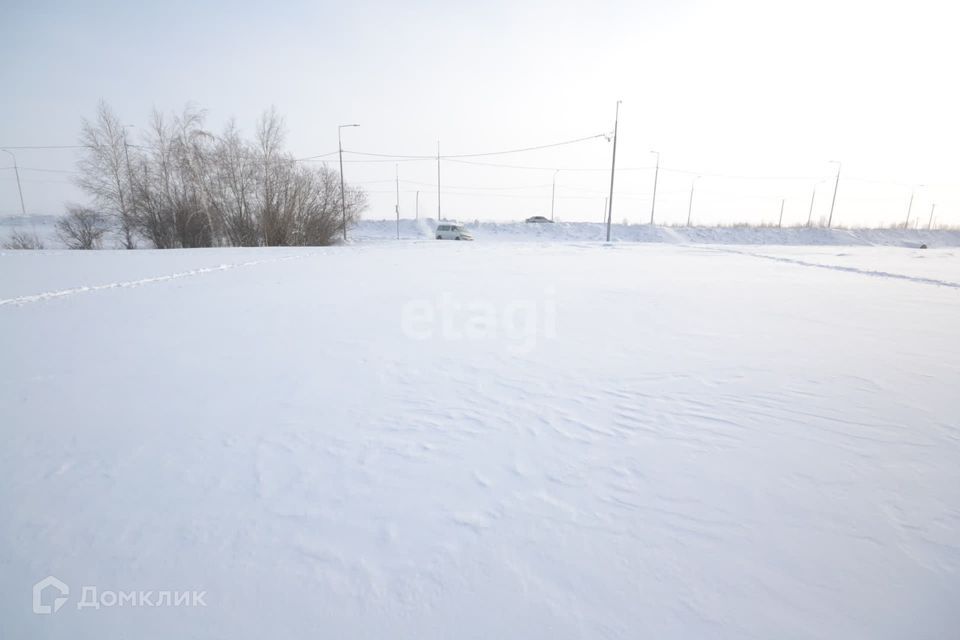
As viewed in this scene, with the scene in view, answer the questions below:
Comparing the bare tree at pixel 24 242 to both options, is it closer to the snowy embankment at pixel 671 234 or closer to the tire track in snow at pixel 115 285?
the tire track in snow at pixel 115 285

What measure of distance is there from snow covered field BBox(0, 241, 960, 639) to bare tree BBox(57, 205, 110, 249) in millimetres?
25567

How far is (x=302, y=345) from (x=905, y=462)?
5.39 m

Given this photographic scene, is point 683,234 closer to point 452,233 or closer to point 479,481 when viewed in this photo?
point 452,233

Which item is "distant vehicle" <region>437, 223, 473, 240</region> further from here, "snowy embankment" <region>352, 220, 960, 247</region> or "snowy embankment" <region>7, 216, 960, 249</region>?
"snowy embankment" <region>352, 220, 960, 247</region>

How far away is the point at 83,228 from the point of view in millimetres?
24766

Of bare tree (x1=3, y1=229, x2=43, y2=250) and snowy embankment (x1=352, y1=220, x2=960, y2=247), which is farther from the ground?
snowy embankment (x1=352, y1=220, x2=960, y2=247)

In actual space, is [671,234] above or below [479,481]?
above

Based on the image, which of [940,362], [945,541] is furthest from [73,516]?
[940,362]

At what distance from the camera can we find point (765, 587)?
5.80 feet

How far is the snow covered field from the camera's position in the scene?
1687 mm

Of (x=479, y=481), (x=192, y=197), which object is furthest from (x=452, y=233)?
(x=479, y=481)

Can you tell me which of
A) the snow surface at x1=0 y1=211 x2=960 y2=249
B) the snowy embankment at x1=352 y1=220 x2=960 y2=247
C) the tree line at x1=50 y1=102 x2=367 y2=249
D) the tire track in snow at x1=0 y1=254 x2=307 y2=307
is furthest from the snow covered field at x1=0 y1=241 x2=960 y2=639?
the snowy embankment at x1=352 y1=220 x2=960 y2=247

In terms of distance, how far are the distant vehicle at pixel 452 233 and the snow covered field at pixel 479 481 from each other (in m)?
28.5

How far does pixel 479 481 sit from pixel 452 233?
3209 centimetres
